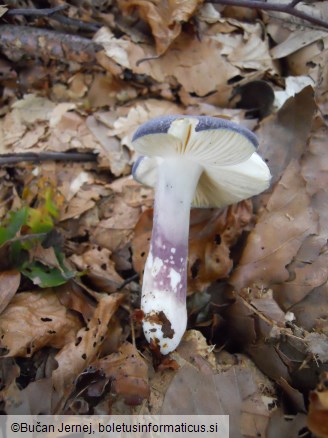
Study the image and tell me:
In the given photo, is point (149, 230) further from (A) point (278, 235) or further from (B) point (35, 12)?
(B) point (35, 12)

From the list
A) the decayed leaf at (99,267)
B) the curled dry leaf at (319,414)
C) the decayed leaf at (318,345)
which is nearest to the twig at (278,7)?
the decayed leaf at (99,267)

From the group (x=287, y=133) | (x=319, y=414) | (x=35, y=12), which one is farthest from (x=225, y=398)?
(x=35, y=12)

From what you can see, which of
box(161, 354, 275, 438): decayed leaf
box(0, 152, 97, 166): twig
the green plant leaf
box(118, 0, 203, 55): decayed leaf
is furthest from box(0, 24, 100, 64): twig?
box(161, 354, 275, 438): decayed leaf

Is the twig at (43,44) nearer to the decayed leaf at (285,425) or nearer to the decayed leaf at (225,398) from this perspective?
the decayed leaf at (225,398)

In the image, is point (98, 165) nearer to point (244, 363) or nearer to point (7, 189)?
A: point (7, 189)

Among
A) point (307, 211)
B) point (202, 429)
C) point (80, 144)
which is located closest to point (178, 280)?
point (202, 429)

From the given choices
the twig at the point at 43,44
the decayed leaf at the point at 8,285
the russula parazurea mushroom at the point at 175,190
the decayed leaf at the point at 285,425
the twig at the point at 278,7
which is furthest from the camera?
the twig at the point at 43,44
